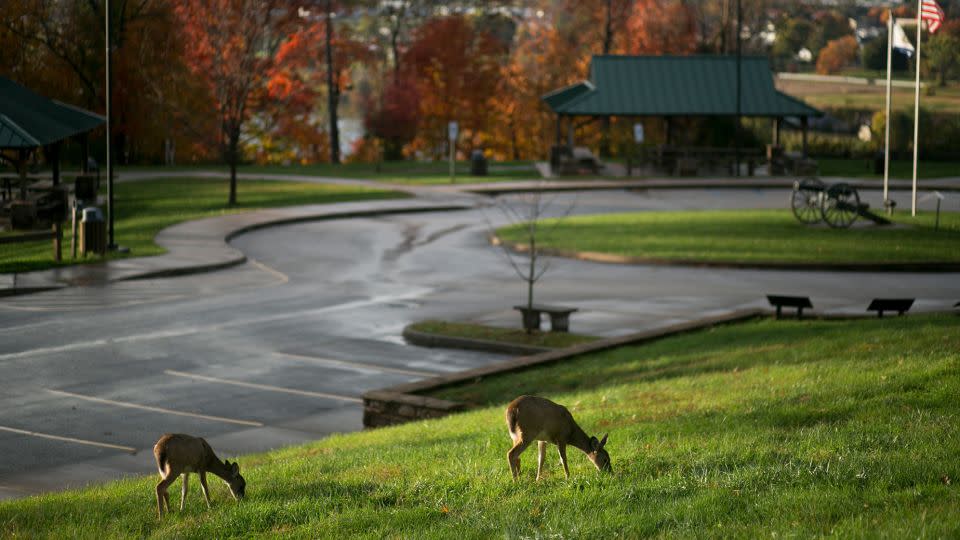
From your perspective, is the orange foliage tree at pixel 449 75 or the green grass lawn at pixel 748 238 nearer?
the green grass lawn at pixel 748 238

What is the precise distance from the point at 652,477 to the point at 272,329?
12911 mm

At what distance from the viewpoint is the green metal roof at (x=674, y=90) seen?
6069 centimetres

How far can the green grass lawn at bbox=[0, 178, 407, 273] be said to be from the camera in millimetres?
30078

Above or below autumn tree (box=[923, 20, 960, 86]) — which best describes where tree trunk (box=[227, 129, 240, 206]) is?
below

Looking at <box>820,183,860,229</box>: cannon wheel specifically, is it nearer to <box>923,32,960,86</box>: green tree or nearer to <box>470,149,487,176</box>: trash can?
<box>470,149,487,176</box>: trash can

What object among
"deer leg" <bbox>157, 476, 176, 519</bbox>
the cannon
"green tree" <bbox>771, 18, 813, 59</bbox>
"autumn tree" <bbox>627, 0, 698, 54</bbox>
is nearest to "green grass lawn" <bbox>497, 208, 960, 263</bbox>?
the cannon

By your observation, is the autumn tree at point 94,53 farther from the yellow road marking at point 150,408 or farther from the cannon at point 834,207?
the yellow road marking at point 150,408

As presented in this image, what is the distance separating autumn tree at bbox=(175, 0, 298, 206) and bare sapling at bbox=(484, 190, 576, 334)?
30.6 ft

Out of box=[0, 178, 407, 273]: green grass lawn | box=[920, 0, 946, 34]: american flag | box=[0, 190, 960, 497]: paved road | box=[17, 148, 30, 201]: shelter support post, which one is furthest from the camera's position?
box=[920, 0, 946, 34]: american flag

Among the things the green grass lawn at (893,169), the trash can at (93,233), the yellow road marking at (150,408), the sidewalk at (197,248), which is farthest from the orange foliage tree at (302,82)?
the yellow road marking at (150,408)

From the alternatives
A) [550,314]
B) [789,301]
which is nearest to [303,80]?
[550,314]

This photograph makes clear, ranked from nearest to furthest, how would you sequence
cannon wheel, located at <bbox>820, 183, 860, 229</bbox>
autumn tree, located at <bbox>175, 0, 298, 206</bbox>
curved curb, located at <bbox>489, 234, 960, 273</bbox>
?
curved curb, located at <bbox>489, 234, 960, 273</bbox>, cannon wheel, located at <bbox>820, 183, 860, 229</bbox>, autumn tree, located at <bbox>175, 0, 298, 206</bbox>

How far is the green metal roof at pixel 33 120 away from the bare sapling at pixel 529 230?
1198 centimetres

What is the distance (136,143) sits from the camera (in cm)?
6300
